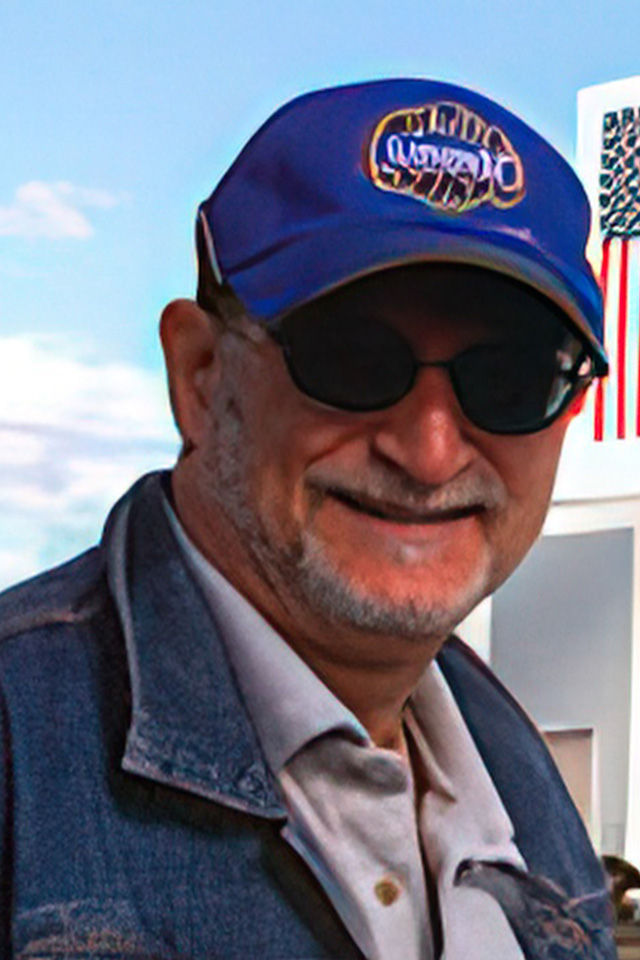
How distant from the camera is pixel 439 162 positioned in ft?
5.17

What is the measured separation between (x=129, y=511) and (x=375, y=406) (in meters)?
0.32

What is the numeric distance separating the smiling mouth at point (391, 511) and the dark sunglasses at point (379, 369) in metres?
0.08

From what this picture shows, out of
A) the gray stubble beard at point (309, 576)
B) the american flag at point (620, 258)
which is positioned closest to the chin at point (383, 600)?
the gray stubble beard at point (309, 576)

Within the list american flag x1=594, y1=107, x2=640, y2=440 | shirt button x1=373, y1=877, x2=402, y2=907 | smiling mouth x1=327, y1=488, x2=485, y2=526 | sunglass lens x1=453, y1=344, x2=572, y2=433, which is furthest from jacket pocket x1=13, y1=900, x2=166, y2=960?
american flag x1=594, y1=107, x2=640, y2=440

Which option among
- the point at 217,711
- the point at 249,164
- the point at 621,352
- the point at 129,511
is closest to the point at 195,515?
the point at 129,511

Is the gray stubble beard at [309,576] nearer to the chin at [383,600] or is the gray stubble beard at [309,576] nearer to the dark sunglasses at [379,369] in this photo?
the chin at [383,600]

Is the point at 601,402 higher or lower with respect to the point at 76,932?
higher

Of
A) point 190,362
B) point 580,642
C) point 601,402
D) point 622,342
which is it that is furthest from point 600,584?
point 190,362

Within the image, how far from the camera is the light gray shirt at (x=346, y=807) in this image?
160 cm

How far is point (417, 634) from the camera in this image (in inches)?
63.3

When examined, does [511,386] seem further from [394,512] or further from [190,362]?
[190,362]

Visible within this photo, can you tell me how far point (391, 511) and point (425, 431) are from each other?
0.08 metres

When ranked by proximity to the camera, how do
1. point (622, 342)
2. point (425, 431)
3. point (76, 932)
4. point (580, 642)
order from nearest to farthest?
point (76, 932), point (425, 431), point (622, 342), point (580, 642)

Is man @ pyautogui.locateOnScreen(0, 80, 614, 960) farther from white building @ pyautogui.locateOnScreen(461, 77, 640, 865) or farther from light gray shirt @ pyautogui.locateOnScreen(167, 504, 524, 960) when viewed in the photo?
white building @ pyautogui.locateOnScreen(461, 77, 640, 865)
